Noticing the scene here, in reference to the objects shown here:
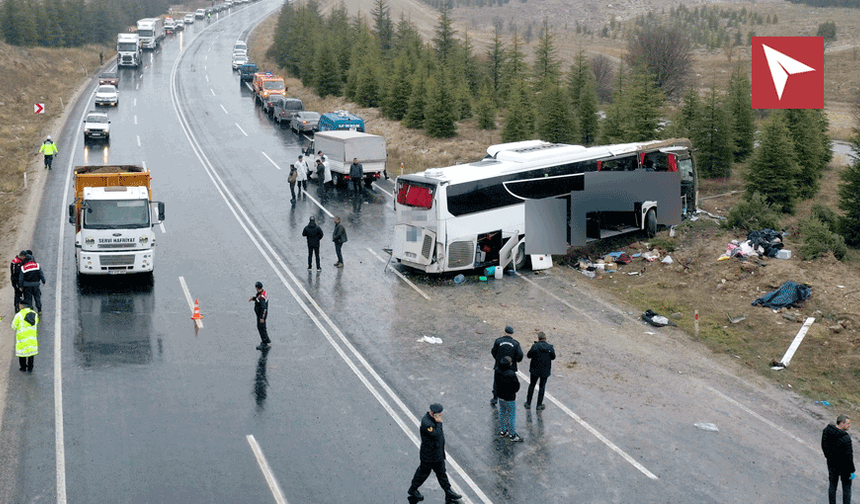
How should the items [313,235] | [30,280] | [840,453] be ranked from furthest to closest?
1. [313,235]
2. [30,280]
3. [840,453]

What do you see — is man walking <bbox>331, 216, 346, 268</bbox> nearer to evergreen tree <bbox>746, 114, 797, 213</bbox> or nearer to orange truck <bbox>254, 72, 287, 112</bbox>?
evergreen tree <bbox>746, 114, 797, 213</bbox>

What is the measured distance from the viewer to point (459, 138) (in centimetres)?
4375

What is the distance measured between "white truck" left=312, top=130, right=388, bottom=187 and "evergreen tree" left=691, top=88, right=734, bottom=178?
13.3m

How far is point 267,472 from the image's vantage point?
515 inches

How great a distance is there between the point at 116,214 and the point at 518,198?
37.1 feet

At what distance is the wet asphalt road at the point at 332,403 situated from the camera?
42.4 feet

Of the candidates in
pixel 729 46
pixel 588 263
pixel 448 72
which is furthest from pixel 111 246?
pixel 729 46

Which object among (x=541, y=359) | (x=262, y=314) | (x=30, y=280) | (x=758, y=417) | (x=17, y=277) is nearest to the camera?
(x=541, y=359)

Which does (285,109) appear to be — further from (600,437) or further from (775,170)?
(600,437)

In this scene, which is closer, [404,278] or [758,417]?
[758,417]

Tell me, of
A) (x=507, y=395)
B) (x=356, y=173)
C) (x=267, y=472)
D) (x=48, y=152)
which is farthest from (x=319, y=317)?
(x=48, y=152)

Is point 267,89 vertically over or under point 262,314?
over

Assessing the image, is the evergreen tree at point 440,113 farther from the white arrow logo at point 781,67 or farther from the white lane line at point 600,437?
the white lane line at point 600,437

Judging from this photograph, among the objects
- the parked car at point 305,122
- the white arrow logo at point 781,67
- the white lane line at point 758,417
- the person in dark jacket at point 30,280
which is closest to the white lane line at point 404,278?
the white lane line at point 758,417
